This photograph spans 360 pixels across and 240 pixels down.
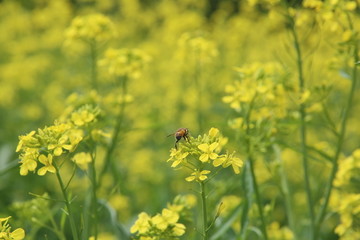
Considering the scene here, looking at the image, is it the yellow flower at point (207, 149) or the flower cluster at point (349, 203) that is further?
the flower cluster at point (349, 203)

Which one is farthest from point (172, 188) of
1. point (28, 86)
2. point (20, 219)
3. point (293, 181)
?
point (28, 86)

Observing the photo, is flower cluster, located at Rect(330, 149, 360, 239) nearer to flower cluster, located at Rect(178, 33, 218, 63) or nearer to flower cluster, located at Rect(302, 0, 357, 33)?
flower cluster, located at Rect(302, 0, 357, 33)

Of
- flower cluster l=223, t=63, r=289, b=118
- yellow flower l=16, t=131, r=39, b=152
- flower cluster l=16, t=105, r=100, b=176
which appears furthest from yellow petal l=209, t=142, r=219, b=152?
flower cluster l=223, t=63, r=289, b=118

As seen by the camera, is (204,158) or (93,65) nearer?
(204,158)

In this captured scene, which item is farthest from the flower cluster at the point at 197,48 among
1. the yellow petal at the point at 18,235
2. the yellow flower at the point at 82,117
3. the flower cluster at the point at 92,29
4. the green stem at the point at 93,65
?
the yellow petal at the point at 18,235

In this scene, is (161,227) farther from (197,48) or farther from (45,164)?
(197,48)

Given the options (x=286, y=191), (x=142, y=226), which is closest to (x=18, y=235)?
(x=142, y=226)

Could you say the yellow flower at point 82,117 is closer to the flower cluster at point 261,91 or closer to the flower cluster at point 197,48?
the flower cluster at point 261,91

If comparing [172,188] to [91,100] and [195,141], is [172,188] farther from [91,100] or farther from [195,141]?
[195,141]
